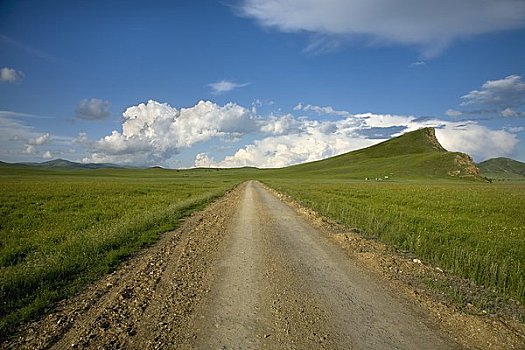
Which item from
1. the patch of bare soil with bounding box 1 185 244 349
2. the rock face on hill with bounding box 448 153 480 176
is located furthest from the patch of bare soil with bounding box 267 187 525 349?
the rock face on hill with bounding box 448 153 480 176

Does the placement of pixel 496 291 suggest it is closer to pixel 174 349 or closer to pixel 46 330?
pixel 174 349

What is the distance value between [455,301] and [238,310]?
465 cm

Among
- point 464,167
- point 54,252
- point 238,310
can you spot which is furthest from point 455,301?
point 464,167

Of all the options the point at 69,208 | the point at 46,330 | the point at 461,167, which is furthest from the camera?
the point at 461,167

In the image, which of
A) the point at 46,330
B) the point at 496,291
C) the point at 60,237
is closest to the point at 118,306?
the point at 46,330

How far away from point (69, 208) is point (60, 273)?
20.1 metres

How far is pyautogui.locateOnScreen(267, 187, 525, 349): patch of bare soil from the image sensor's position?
5.90 meters

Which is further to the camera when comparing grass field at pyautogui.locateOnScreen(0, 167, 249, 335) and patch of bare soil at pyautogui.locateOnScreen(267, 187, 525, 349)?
grass field at pyautogui.locateOnScreen(0, 167, 249, 335)

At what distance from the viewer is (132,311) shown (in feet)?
21.9

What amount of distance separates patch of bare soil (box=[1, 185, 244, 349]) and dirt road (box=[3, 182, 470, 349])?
0.02 metres

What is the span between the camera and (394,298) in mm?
7551

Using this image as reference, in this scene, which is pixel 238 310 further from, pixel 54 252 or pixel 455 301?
pixel 54 252

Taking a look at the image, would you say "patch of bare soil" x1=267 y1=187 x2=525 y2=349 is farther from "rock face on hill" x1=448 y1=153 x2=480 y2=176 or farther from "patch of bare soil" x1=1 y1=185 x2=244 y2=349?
"rock face on hill" x1=448 y1=153 x2=480 y2=176

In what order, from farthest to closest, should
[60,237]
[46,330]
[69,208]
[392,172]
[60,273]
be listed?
[392,172] < [69,208] < [60,237] < [60,273] < [46,330]
